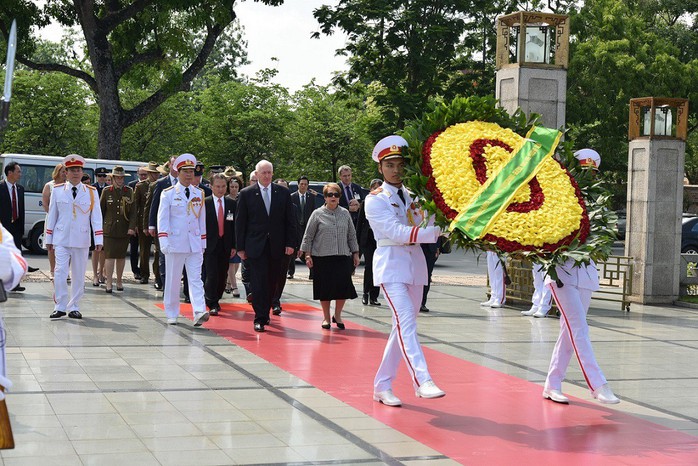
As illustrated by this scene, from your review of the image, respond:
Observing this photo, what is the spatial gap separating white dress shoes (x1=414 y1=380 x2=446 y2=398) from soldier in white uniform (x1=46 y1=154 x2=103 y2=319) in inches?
248

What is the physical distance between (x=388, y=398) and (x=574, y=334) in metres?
1.55

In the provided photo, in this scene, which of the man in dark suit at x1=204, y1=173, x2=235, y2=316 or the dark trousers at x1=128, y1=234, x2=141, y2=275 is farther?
the dark trousers at x1=128, y1=234, x2=141, y2=275

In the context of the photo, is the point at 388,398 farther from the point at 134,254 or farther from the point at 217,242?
the point at 134,254

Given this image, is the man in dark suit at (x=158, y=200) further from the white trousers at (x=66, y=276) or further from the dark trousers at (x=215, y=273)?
the white trousers at (x=66, y=276)

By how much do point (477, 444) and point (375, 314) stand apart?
7.40 m

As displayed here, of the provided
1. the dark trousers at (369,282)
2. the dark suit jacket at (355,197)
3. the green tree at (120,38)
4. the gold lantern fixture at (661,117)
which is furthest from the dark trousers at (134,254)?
the green tree at (120,38)

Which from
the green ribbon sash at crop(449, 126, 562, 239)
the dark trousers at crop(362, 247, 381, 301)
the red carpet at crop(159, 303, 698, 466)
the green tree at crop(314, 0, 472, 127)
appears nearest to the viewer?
the red carpet at crop(159, 303, 698, 466)

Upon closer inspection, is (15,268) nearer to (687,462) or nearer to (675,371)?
(687,462)

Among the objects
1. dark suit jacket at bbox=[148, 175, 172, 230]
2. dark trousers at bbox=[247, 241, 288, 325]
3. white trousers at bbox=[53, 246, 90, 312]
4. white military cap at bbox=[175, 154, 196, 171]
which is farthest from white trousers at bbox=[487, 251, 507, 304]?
white trousers at bbox=[53, 246, 90, 312]

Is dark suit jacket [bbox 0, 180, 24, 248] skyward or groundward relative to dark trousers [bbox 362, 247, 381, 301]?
skyward

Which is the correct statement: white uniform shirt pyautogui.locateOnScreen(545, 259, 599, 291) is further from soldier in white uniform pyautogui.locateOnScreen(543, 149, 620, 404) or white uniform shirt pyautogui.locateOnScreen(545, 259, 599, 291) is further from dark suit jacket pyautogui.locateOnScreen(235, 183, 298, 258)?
dark suit jacket pyautogui.locateOnScreen(235, 183, 298, 258)

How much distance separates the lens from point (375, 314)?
14.0 meters

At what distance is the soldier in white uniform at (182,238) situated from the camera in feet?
39.3

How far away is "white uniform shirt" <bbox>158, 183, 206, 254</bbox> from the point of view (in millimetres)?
12000
